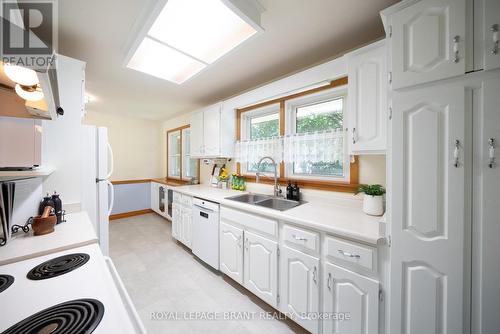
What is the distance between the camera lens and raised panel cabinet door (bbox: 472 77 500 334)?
0.79m

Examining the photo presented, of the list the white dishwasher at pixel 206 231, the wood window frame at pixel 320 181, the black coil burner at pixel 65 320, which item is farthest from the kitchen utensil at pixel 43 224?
the wood window frame at pixel 320 181

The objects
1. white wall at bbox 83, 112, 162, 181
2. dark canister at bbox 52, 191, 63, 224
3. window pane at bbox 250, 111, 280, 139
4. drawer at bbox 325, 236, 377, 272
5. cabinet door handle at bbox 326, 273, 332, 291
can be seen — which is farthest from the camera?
white wall at bbox 83, 112, 162, 181

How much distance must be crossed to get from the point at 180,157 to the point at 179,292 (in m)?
2.96

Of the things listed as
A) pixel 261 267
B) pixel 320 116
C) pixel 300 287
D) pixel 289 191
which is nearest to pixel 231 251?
pixel 261 267

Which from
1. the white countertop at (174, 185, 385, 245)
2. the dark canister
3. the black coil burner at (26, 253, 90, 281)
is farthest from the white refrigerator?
the white countertop at (174, 185, 385, 245)

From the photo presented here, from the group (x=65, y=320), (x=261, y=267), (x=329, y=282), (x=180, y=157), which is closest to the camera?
(x=65, y=320)

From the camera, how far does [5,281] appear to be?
Result: 0.75m

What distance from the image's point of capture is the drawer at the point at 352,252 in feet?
3.51

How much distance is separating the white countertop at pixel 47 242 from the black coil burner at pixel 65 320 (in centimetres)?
57

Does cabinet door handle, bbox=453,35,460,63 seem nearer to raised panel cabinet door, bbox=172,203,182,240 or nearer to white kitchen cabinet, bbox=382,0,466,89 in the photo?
white kitchen cabinet, bbox=382,0,466,89

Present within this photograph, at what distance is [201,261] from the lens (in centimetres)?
243

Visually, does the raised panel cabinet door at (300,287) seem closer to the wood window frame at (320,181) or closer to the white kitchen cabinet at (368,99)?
the wood window frame at (320,181)

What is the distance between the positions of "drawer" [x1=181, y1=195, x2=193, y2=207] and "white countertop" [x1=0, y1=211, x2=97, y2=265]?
3.96ft

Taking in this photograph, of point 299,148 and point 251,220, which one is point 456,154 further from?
point 251,220
